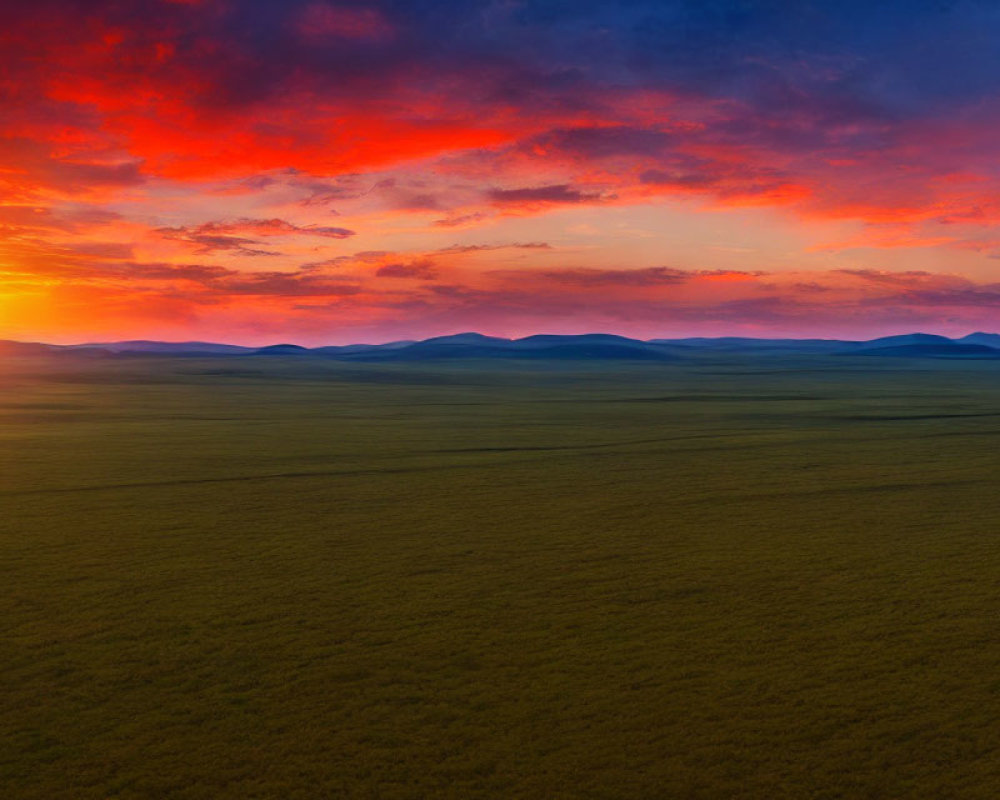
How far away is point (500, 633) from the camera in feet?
31.5

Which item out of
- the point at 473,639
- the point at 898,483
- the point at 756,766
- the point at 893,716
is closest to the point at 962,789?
the point at 893,716

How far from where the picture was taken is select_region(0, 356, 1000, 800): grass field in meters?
6.73

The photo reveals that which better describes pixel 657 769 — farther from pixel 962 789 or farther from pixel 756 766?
pixel 962 789

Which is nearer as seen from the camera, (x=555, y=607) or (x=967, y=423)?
(x=555, y=607)

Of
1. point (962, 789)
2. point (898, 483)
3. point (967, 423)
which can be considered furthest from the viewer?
point (967, 423)

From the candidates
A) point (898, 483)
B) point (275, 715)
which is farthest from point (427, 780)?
point (898, 483)

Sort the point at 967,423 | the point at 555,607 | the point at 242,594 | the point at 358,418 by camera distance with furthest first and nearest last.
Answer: the point at 358,418, the point at 967,423, the point at 242,594, the point at 555,607

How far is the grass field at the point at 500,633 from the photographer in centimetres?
673

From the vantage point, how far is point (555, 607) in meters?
10.5

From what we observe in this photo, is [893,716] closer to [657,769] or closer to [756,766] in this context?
[756,766]

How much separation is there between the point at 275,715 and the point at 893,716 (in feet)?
19.1

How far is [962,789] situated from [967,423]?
116 ft

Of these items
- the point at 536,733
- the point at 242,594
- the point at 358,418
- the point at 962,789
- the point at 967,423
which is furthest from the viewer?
the point at 358,418

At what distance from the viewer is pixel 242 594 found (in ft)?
36.7
